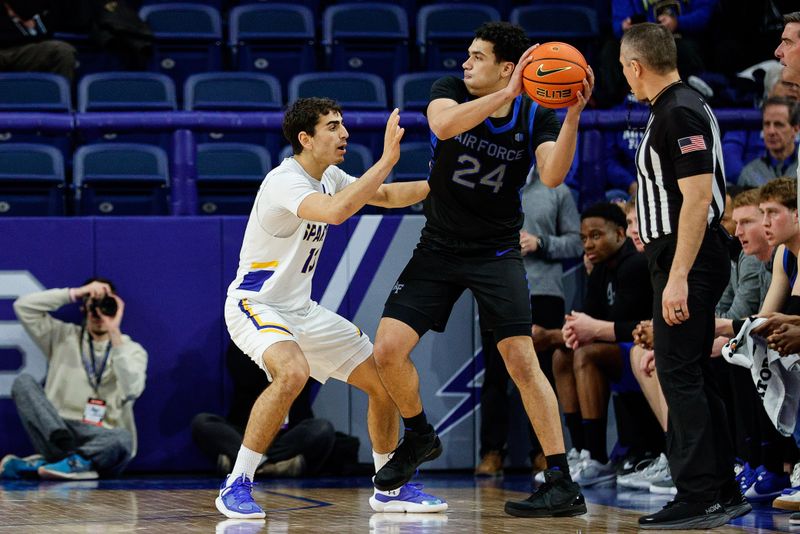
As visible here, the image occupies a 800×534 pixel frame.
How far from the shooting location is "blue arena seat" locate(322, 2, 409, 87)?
10570 millimetres

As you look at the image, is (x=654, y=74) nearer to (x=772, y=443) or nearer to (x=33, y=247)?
(x=772, y=443)

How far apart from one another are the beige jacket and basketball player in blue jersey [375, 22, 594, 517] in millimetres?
2717

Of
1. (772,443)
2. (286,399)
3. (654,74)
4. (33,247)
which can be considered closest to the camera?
(654,74)

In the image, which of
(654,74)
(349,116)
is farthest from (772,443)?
(349,116)

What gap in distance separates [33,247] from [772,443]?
16.3 ft

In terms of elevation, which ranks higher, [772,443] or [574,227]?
[574,227]

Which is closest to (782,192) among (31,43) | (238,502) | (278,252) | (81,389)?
(278,252)

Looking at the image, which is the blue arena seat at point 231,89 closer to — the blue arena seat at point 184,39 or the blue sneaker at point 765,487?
the blue arena seat at point 184,39

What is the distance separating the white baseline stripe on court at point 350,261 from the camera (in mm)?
8008

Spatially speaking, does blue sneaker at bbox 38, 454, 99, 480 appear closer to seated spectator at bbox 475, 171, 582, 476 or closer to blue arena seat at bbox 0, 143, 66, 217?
blue arena seat at bbox 0, 143, 66, 217

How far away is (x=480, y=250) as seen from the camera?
18.5ft

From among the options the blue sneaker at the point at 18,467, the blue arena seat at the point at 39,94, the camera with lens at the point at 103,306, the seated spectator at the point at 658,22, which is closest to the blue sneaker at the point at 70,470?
the blue sneaker at the point at 18,467

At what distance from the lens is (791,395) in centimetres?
553

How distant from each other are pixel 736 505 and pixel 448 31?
6.62 meters
